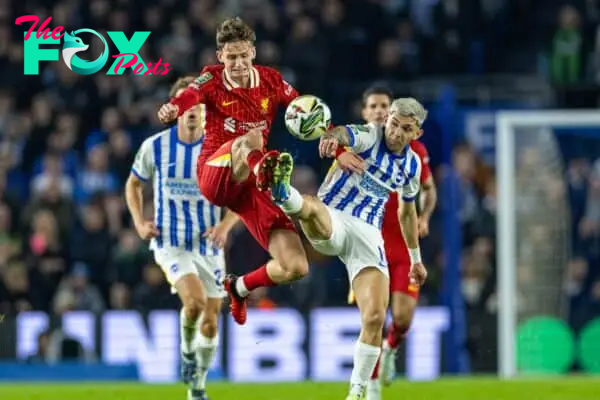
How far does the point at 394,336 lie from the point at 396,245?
81 cm

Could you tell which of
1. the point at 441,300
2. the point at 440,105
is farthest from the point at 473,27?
the point at 441,300

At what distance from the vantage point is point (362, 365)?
11.4 meters

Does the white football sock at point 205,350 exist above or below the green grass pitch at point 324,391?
above

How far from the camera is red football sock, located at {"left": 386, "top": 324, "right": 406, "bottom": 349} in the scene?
1402 cm

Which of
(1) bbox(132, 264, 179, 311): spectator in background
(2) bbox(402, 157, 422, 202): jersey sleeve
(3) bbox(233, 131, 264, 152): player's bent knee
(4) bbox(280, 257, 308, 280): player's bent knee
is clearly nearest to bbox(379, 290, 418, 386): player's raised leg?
(2) bbox(402, 157, 422, 202): jersey sleeve

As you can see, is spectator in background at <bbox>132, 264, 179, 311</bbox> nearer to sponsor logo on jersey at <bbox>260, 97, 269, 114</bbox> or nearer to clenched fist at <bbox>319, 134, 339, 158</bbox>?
sponsor logo on jersey at <bbox>260, 97, 269, 114</bbox>

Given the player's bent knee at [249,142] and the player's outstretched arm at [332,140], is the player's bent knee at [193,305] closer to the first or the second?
the player's bent knee at [249,142]

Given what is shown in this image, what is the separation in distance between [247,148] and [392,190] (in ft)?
4.17

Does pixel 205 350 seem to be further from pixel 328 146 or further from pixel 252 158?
pixel 328 146

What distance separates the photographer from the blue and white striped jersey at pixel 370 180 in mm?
11875

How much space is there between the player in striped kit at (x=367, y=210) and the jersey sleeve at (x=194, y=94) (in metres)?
0.91

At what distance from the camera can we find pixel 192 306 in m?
13.0

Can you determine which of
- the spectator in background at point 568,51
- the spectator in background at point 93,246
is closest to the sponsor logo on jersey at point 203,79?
the spectator in background at point 93,246

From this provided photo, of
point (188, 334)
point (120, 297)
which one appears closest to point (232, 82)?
point (188, 334)
